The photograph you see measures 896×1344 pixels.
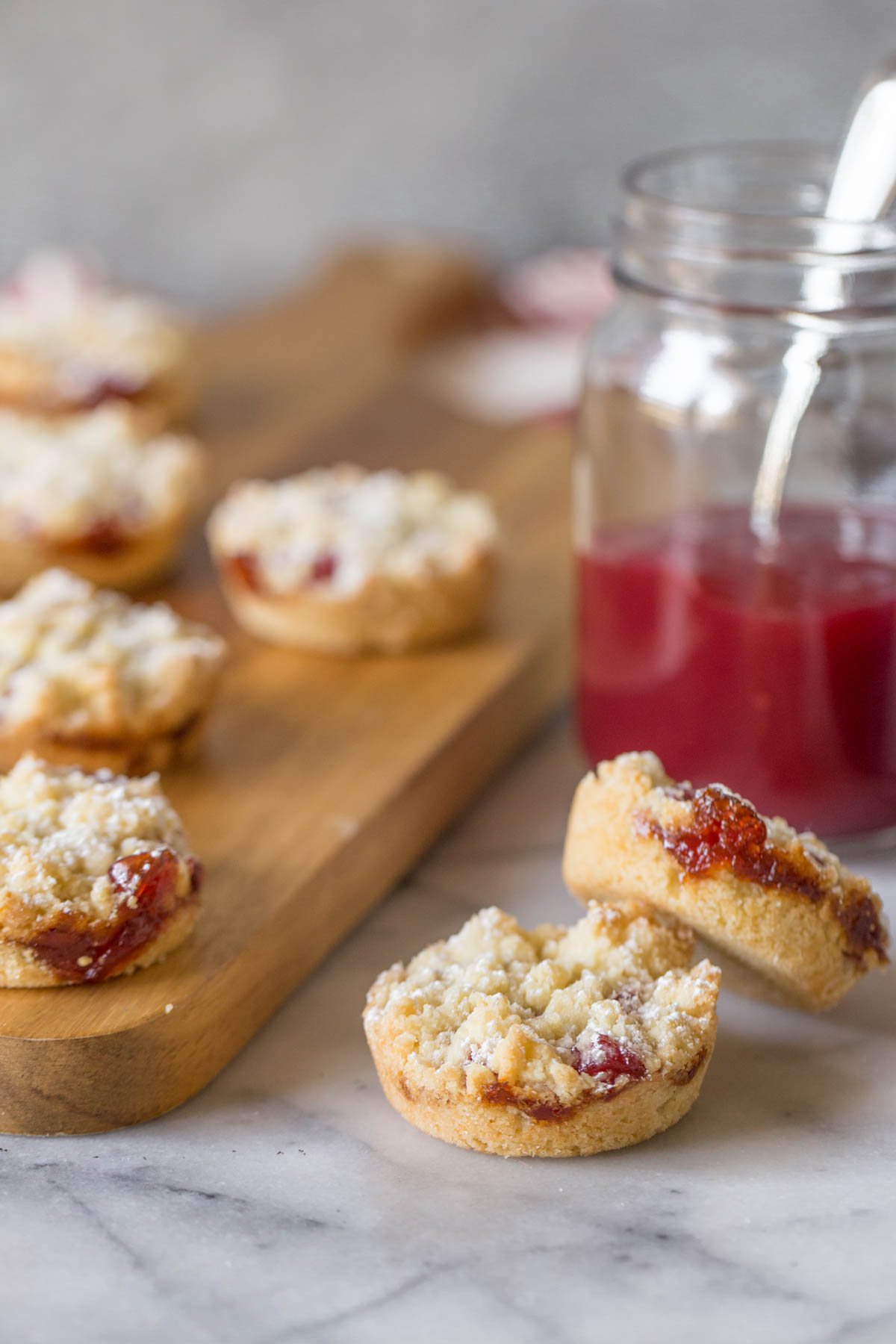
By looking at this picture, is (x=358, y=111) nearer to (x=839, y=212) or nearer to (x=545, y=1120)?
(x=839, y=212)

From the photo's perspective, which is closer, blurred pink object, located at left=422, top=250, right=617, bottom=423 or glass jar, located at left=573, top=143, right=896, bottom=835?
glass jar, located at left=573, top=143, right=896, bottom=835

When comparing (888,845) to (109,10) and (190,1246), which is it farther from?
(109,10)

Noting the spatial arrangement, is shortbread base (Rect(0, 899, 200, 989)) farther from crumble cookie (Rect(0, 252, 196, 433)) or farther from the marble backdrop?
the marble backdrop

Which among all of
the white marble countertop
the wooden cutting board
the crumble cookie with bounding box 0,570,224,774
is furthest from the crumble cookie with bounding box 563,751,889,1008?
the crumble cookie with bounding box 0,570,224,774

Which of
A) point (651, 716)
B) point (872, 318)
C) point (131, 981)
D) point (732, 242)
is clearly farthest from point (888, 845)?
point (131, 981)

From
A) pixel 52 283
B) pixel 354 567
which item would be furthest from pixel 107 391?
pixel 354 567

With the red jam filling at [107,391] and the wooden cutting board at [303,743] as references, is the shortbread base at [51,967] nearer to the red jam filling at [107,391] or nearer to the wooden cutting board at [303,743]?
the wooden cutting board at [303,743]
